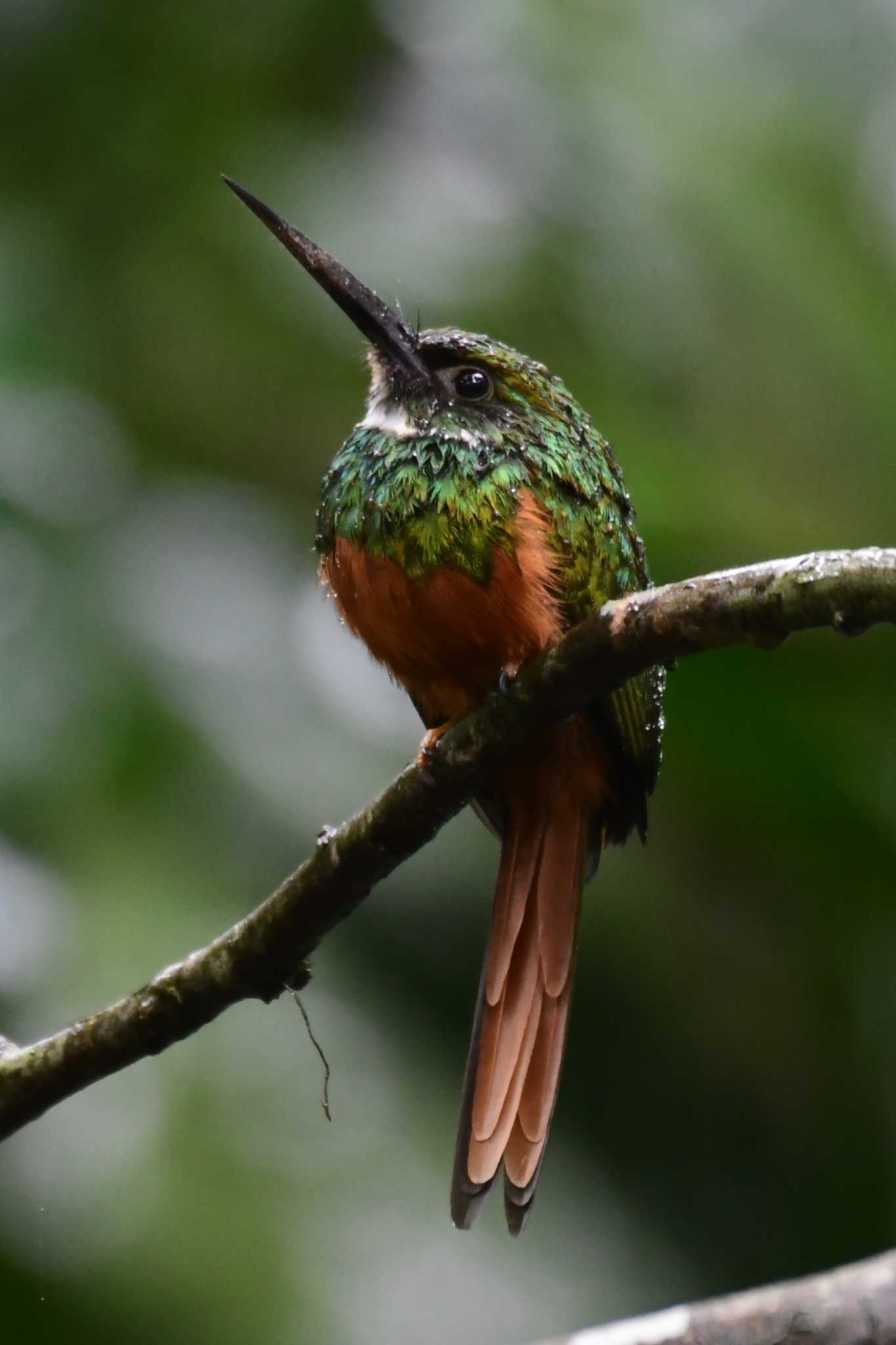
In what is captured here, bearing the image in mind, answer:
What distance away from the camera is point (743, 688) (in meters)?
3.05

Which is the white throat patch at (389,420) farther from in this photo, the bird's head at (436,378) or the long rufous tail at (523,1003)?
the long rufous tail at (523,1003)

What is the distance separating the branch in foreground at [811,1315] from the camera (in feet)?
3.54

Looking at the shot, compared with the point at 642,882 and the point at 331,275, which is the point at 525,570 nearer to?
the point at 331,275

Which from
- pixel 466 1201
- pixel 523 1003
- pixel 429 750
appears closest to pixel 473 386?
pixel 429 750

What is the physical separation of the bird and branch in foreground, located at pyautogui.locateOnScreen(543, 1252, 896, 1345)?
2.71ft

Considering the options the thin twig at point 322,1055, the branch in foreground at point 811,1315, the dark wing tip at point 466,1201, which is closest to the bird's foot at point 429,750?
the thin twig at point 322,1055

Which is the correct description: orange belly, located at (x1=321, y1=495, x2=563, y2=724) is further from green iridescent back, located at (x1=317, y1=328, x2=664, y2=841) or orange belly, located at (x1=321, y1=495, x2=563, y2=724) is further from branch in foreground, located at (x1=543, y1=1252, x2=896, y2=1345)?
branch in foreground, located at (x1=543, y1=1252, x2=896, y2=1345)

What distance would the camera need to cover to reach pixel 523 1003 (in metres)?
2.17

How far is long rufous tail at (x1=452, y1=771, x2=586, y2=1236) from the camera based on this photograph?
202 cm

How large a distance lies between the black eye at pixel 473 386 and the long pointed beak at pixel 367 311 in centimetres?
7

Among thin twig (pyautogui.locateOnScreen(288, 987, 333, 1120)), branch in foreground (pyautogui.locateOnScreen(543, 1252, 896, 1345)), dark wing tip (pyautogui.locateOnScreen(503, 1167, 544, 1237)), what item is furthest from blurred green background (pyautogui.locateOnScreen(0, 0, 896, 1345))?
branch in foreground (pyautogui.locateOnScreen(543, 1252, 896, 1345))

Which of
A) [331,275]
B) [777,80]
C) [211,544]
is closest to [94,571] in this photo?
[211,544]

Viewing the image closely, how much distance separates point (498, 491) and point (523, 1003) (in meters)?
0.64

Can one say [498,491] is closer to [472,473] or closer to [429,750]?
[472,473]
